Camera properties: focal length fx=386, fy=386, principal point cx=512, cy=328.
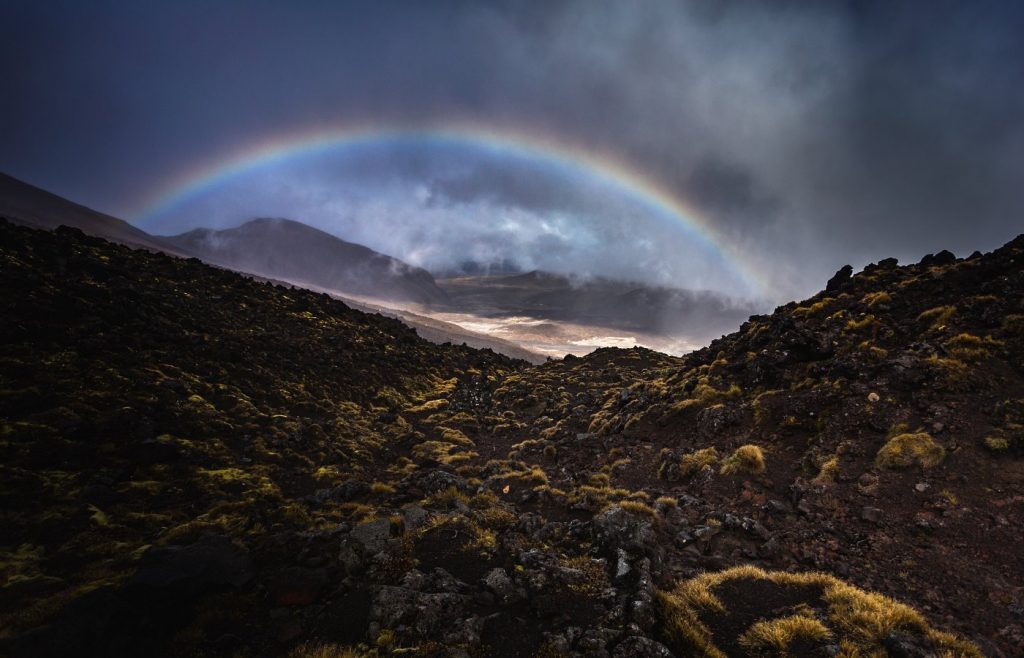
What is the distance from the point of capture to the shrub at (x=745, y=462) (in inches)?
643

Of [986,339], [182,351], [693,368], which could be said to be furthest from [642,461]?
[182,351]

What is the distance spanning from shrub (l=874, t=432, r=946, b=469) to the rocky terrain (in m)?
0.09

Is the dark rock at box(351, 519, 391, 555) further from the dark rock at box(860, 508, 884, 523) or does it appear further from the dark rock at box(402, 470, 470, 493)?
the dark rock at box(860, 508, 884, 523)

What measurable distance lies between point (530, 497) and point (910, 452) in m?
14.0

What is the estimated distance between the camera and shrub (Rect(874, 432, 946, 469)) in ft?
43.2

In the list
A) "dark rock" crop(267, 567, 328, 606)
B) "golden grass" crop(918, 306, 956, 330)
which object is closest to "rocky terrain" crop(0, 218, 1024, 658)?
"dark rock" crop(267, 567, 328, 606)

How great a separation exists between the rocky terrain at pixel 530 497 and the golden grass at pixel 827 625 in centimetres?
5

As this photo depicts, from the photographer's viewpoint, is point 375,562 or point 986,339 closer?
point 375,562

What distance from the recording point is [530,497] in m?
16.9

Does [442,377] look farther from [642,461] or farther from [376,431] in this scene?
[642,461]

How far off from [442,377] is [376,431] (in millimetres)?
21456

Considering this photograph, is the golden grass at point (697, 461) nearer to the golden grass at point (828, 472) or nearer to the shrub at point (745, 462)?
the shrub at point (745, 462)

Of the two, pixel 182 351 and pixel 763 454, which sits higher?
pixel 763 454

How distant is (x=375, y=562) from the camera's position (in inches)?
420
